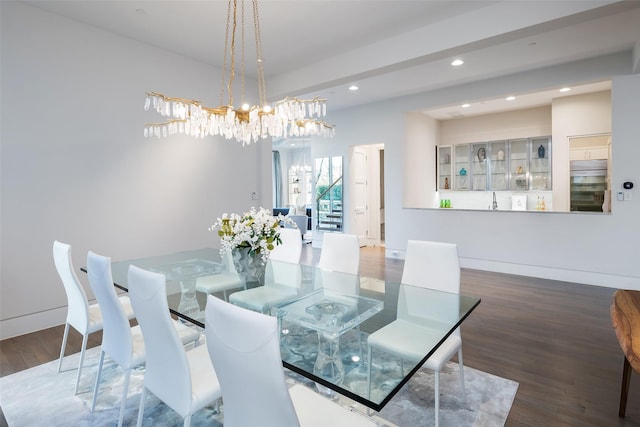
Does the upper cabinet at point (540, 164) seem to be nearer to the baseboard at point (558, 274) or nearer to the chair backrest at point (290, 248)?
the baseboard at point (558, 274)

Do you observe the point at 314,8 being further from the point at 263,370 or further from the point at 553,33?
the point at 263,370

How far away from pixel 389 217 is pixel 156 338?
17.9 ft

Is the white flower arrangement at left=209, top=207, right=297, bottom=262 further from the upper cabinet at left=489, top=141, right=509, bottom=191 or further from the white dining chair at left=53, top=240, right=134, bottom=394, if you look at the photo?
the upper cabinet at left=489, top=141, right=509, bottom=191

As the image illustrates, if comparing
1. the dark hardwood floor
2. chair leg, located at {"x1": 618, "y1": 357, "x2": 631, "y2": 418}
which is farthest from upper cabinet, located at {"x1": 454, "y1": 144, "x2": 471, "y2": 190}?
chair leg, located at {"x1": 618, "y1": 357, "x2": 631, "y2": 418}

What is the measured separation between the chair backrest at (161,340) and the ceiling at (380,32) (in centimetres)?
278

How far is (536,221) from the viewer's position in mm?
4973

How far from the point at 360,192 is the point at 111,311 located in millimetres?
6283

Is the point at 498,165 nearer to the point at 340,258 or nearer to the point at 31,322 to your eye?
the point at 340,258

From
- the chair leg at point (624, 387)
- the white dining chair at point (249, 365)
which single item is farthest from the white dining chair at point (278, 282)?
the chair leg at point (624, 387)

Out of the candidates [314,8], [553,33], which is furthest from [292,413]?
[553,33]

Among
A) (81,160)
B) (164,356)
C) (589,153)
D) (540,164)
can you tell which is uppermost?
(589,153)

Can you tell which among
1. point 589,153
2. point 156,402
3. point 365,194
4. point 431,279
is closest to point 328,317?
point 431,279

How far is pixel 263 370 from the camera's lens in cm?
99

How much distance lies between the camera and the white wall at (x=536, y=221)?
4.22 meters
